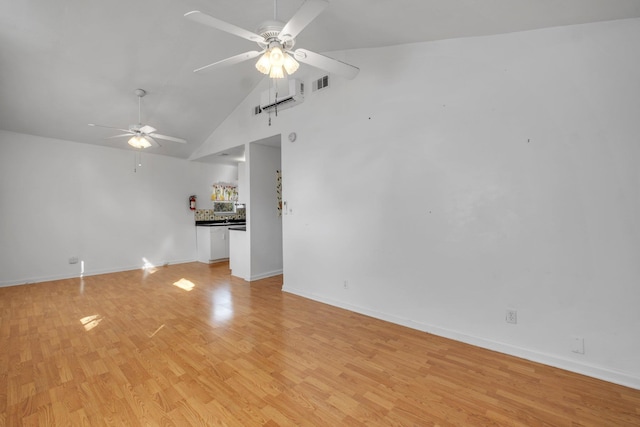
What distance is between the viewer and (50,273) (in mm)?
5188

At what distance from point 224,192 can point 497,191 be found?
6.82m

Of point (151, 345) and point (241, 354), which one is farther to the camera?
point (151, 345)

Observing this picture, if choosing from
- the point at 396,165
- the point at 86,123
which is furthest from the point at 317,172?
the point at 86,123

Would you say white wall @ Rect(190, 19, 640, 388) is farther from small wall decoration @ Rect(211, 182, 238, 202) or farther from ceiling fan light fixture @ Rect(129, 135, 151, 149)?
small wall decoration @ Rect(211, 182, 238, 202)

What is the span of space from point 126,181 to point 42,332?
3.94m

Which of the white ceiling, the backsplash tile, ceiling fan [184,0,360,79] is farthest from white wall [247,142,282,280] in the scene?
the backsplash tile

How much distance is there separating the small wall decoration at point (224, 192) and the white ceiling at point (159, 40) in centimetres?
273

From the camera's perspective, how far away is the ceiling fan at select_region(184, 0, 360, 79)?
1690mm

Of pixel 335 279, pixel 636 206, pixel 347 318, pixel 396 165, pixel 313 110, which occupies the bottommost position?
pixel 347 318

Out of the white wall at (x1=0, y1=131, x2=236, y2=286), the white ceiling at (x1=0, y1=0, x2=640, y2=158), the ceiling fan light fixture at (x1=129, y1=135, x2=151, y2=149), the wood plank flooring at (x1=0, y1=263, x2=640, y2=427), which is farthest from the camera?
the white wall at (x1=0, y1=131, x2=236, y2=286)

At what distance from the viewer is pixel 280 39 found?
1.97 metres

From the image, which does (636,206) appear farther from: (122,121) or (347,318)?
(122,121)

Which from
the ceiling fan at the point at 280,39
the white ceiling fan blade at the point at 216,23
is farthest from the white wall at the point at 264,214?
the white ceiling fan blade at the point at 216,23

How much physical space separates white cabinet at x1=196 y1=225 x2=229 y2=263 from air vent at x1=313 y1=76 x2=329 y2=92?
4.50m
